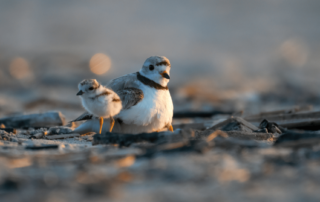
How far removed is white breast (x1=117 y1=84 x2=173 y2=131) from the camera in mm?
3359

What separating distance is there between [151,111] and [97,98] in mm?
669

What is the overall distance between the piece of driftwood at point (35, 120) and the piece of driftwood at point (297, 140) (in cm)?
372

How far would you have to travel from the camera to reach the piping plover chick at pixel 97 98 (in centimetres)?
289

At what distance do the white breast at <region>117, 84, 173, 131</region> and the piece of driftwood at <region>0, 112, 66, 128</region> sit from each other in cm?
Result: 231

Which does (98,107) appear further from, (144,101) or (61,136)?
(61,136)

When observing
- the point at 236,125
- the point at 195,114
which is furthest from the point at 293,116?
the point at 195,114

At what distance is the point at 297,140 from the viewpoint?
2.46m

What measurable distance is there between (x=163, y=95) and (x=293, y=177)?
1987 millimetres

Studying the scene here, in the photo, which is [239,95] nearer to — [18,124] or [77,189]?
[18,124]

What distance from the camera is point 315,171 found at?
185 cm

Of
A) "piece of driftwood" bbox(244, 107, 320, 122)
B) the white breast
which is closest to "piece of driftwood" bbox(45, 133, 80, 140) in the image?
the white breast

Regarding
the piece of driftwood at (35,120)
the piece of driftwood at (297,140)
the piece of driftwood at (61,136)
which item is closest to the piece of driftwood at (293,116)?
the piece of driftwood at (297,140)

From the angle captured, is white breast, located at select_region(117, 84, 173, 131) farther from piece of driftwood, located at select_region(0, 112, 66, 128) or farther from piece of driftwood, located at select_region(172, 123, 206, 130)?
piece of driftwood, located at select_region(0, 112, 66, 128)

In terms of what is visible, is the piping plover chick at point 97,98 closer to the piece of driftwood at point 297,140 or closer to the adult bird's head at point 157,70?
the adult bird's head at point 157,70
